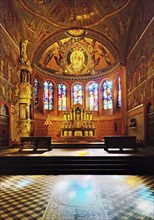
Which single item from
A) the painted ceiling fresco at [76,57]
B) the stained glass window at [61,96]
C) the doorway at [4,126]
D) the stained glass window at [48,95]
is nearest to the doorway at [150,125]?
the doorway at [4,126]

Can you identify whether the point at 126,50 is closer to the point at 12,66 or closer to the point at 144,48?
the point at 144,48

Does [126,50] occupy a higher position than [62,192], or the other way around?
[126,50]

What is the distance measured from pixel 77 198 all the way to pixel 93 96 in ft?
64.4

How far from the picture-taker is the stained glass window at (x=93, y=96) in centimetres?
2336

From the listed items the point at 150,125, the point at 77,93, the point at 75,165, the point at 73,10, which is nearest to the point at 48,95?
the point at 77,93

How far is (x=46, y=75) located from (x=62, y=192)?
61.3 ft

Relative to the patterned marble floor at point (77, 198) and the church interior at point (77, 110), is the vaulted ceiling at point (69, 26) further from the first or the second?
the patterned marble floor at point (77, 198)

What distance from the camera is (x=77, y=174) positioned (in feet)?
22.9

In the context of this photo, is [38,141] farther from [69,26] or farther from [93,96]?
[93,96]

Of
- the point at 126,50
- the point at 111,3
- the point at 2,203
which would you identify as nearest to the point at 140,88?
the point at 126,50

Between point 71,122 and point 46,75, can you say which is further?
point 46,75

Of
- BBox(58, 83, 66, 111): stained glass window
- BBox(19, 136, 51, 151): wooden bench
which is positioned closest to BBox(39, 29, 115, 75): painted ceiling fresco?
BBox(58, 83, 66, 111): stained glass window

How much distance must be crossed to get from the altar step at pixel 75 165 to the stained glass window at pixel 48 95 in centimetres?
1482

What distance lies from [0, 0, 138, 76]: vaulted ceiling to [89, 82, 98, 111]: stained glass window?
6.73 feet
